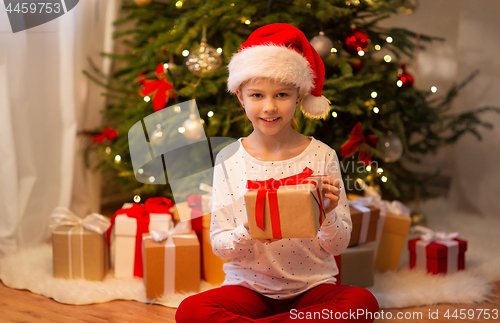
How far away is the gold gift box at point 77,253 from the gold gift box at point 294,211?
3.02 feet

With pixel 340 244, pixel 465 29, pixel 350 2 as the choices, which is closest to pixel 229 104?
pixel 350 2

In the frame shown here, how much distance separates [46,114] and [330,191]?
1441 mm

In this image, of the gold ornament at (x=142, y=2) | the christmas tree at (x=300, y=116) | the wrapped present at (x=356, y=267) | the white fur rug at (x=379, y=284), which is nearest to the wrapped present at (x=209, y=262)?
the white fur rug at (x=379, y=284)

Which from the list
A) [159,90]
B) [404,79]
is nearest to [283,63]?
[159,90]

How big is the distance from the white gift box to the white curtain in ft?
1.55

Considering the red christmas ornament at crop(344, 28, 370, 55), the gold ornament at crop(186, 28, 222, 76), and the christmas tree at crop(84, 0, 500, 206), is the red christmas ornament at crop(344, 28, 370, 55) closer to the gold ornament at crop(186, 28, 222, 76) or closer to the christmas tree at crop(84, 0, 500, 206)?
the christmas tree at crop(84, 0, 500, 206)

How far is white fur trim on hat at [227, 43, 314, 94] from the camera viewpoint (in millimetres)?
959

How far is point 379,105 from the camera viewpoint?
191 cm

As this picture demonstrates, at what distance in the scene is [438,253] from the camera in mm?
1635

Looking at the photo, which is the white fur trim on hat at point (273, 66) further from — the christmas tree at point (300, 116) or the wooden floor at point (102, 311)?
the wooden floor at point (102, 311)

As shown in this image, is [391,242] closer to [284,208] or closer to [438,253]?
[438,253]

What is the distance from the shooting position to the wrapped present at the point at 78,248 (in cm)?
158

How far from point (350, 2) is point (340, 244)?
1149 millimetres

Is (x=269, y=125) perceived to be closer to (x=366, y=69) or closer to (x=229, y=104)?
(x=229, y=104)
